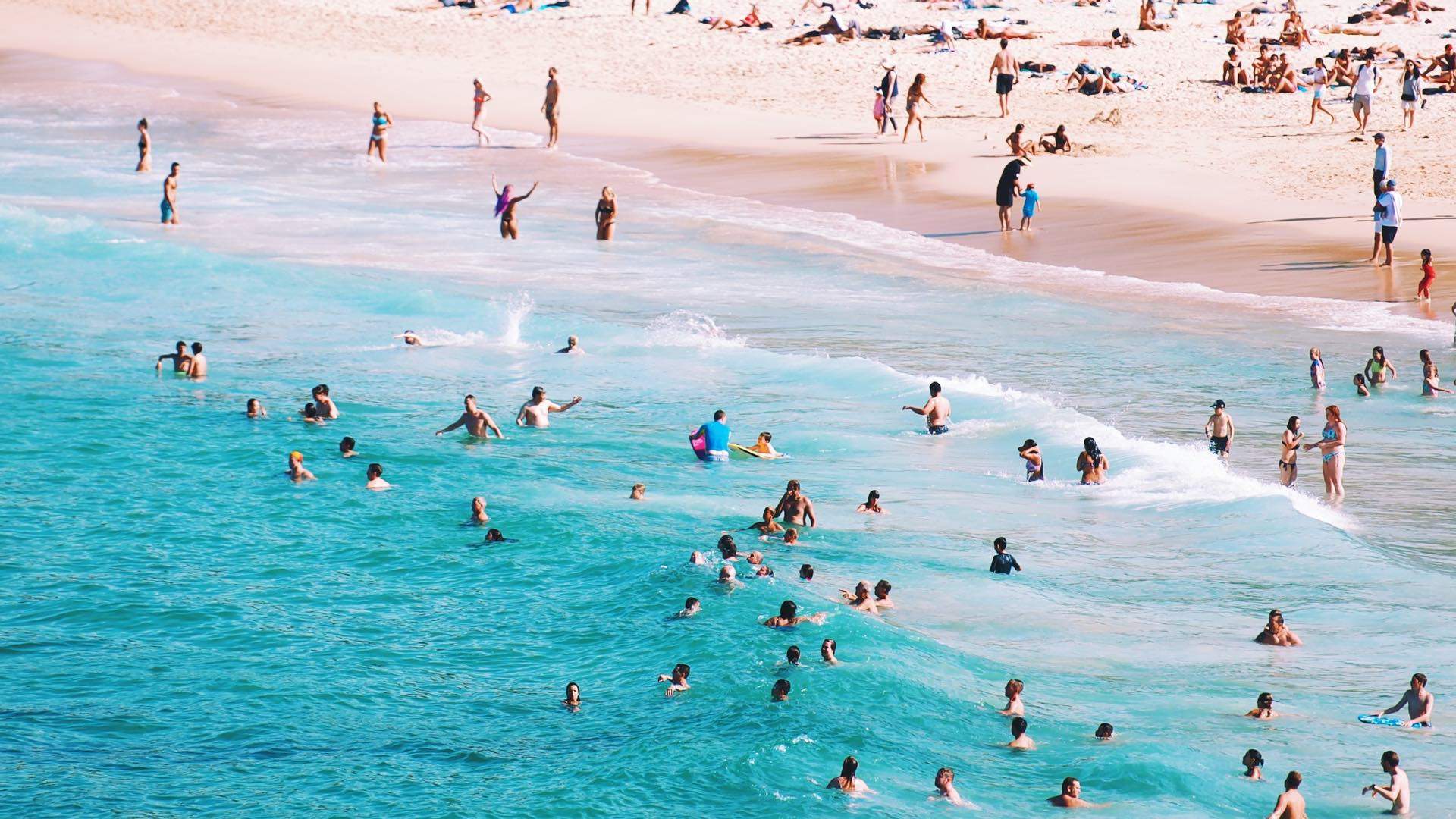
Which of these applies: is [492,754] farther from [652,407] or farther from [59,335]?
[59,335]

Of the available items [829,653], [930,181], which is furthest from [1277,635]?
[930,181]

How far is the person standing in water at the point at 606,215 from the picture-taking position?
108 feet

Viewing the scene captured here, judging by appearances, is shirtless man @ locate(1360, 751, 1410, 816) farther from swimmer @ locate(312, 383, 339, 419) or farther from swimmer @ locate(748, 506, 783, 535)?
swimmer @ locate(312, 383, 339, 419)

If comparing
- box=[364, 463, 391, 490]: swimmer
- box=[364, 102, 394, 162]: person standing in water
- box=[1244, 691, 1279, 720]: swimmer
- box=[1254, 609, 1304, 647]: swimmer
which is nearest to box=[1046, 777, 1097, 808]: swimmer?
box=[1244, 691, 1279, 720]: swimmer

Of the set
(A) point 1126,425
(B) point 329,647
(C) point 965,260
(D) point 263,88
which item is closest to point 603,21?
(D) point 263,88

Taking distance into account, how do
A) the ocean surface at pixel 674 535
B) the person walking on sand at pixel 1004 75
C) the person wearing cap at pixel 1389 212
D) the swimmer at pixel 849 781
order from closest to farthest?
the swimmer at pixel 849 781 < the ocean surface at pixel 674 535 < the person wearing cap at pixel 1389 212 < the person walking on sand at pixel 1004 75

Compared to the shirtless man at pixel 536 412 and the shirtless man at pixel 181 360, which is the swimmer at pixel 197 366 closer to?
the shirtless man at pixel 181 360

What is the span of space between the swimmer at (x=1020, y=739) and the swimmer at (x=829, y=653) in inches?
81.3

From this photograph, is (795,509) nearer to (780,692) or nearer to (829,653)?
(829,653)

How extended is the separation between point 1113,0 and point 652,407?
36.6m

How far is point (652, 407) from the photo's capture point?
2486 centimetres

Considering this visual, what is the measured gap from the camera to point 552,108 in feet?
135

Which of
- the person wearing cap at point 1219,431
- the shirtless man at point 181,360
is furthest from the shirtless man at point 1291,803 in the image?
the shirtless man at point 181,360

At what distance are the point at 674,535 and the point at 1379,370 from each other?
1050 centimetres
